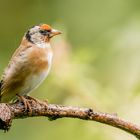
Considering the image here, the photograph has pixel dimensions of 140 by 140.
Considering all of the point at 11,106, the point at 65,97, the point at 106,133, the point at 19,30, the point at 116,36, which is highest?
the point at 19,30

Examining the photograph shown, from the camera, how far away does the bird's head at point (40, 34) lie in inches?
214

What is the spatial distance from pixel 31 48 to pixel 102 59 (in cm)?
81

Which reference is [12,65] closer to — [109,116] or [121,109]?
[121,109]

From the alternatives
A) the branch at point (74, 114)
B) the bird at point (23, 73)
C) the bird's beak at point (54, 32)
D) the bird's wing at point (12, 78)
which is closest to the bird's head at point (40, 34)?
the bird's beak at point (54, 32)

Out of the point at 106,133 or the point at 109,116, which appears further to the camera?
the point at 106,133

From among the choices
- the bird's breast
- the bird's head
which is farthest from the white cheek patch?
the bird's breast

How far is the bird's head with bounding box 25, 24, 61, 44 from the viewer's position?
543 centimetres

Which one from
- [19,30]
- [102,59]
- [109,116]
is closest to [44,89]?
[102,59]

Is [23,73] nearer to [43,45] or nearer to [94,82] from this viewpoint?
[43,45]

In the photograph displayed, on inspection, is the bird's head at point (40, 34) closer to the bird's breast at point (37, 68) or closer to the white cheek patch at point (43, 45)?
the white cheek patch at point (43, 45)

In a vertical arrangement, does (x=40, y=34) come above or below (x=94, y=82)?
above

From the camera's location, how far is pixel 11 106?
13.4ft

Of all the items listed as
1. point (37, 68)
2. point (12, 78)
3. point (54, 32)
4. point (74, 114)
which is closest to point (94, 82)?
point (54, 32)

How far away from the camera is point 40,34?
18.1ft
